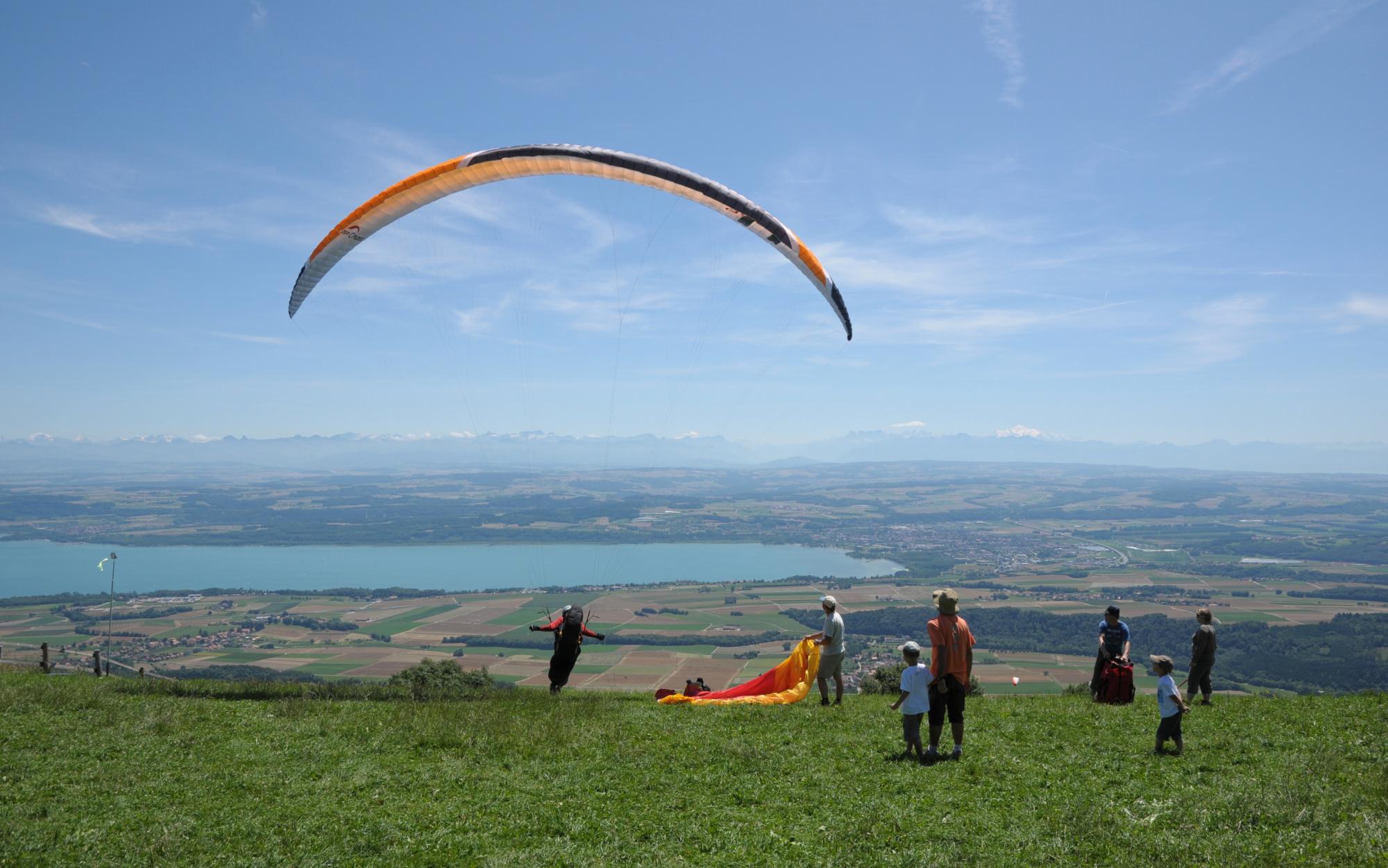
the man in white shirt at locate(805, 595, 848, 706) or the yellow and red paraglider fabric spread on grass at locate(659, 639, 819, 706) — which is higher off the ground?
the man in white shirt at locate(805, 595, 848, 706)

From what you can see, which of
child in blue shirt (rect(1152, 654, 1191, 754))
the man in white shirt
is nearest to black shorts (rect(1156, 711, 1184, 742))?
child in blue shirt (rect(1152, 654, 1191, 754))

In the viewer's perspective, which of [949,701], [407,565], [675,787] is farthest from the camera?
[407,565]

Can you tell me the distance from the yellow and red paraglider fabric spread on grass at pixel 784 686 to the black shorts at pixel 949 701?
4148 millimetres

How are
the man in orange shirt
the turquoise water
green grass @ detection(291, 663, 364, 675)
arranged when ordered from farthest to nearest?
1. the turquoise water
2. green grass @ detection(291, 663, 364, 675)
3. the man in orange shirt

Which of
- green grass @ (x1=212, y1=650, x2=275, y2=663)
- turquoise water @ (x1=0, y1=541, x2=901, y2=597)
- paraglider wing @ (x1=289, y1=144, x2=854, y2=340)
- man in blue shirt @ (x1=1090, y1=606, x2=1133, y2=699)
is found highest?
paraglider wing @ (x1=289, y1=144, x2=854, y2=340)

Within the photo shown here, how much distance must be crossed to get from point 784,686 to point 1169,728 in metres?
6.78

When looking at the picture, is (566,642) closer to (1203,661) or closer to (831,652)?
(831,652)

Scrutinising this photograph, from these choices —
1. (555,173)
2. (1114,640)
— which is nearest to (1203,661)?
(1114,640)

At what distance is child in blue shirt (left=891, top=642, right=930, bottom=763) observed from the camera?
936cm

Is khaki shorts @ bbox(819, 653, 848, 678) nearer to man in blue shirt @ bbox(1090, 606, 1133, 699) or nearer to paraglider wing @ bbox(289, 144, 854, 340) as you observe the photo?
man in blue shirt @ bbox(1090, 606, 1133, 699)

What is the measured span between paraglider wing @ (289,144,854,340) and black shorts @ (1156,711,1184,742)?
10664mm

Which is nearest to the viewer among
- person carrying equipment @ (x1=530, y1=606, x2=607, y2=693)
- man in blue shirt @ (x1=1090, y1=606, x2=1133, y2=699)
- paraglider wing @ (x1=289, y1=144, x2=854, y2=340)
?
man in blue shirt @ (x1=1090, y1=606, x2=1133, y2=699)

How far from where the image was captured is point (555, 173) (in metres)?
17.6

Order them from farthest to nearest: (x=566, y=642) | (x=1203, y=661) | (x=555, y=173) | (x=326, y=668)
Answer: (x=326, y=668) < (x=555, y=173) < (x=566, y=642) < (x=1203, y=661)
